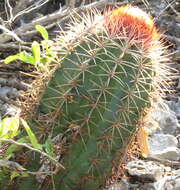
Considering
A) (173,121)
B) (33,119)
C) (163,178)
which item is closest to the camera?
(33,119)

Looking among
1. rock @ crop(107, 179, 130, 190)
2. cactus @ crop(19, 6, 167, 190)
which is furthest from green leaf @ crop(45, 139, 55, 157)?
rock @ crop(107, 179, 130, 190)

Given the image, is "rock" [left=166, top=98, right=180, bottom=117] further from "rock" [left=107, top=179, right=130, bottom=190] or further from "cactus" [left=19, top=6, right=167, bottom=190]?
"cactus" [left=19, top=6, right=167, bottom=190]

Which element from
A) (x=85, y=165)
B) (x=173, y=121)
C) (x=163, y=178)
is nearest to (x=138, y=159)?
(x=163, y=178)

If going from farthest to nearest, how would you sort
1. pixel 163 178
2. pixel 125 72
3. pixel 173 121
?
pixel 173 121 < pixel 163 178 < pixel 125 72

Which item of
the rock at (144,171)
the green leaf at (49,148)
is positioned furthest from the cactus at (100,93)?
the rock at (144,171)

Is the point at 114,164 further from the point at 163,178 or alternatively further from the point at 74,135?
the point at 163,178

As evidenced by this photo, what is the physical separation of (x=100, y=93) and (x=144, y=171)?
2.40ft

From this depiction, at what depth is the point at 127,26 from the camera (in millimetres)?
1973

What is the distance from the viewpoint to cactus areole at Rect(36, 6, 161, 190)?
73.8 inches

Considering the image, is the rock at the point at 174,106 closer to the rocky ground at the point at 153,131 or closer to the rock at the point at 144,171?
the rocky ground at the point at 153,131

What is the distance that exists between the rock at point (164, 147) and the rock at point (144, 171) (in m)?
0.10

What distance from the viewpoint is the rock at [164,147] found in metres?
2.59

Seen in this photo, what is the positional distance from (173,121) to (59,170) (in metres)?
1.17

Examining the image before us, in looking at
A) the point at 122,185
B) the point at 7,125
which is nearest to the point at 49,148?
the point at 7,125
